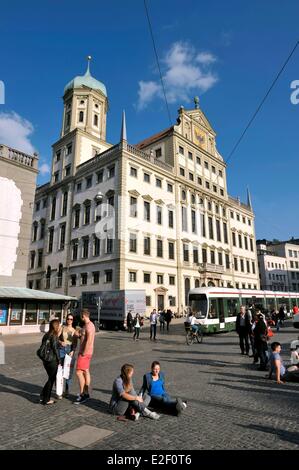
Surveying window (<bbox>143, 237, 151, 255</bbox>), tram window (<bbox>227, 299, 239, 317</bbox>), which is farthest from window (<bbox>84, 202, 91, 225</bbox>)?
tram window (<bbox>227, 299, 239, 317</bbox>)

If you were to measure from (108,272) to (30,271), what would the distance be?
57.0 feet

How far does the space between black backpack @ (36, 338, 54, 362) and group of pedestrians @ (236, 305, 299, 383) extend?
5.75 meters

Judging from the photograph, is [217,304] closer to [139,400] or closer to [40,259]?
[139,400]

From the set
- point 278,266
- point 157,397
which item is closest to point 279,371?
point 157,397

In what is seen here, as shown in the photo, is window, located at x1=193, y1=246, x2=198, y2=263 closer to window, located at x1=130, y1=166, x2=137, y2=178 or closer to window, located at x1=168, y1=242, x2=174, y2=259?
window, located at x1=168, y1=242, x2=174, y2=259

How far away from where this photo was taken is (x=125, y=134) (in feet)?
125

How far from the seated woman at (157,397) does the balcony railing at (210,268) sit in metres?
38.4

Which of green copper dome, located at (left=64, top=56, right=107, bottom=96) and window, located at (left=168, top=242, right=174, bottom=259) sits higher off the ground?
green copper dome, located at (left=64, top=56, right=107, bottom=96)

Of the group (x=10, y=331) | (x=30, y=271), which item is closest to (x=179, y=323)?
(x=10, y=331)

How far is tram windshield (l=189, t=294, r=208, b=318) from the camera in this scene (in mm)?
23219

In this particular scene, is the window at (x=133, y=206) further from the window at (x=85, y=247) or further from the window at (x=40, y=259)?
the window at (x=40, y=259)

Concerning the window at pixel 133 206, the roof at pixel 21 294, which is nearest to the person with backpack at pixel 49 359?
the roof at pixel 21 294
